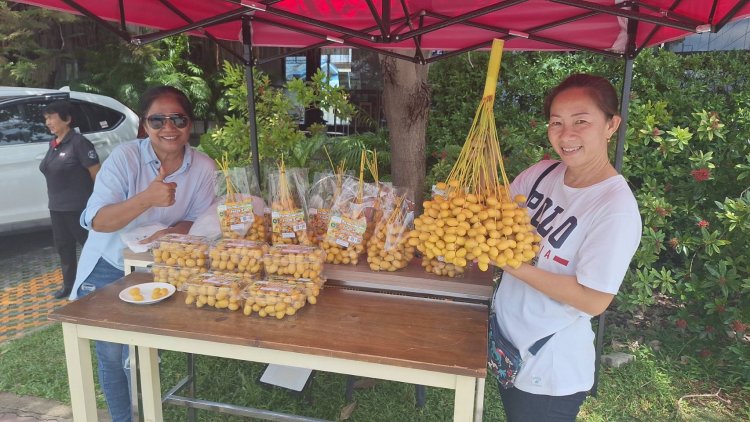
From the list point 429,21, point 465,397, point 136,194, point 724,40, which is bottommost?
point 465,397

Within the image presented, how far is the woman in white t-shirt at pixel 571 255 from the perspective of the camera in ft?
4.64

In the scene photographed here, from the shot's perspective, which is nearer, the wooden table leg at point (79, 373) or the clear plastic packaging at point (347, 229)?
the wooden table leg at point (79, 373)

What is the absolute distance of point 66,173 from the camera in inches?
162

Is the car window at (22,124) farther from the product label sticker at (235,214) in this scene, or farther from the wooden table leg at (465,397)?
the wooden table leg at (465,397)

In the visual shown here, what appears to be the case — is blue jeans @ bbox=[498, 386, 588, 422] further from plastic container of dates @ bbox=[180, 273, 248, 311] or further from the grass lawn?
the grass lawn

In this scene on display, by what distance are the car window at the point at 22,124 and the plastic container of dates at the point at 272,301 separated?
4.49 meters

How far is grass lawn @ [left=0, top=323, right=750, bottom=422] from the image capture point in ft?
9.17

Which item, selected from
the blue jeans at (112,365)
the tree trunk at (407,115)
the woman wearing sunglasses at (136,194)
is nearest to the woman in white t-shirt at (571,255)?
the woman wearing sunglasses at (136,194)

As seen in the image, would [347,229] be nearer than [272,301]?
No

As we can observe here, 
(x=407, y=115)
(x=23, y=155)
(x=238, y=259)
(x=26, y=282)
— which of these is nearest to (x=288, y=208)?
(x=238, y=259)

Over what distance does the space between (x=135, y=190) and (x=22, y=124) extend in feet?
12.2

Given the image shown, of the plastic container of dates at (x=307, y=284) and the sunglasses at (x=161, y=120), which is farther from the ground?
the sunglasses at (x=161, y=120)

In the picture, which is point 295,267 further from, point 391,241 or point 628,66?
point 628,66

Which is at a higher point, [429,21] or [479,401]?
[429,21]
